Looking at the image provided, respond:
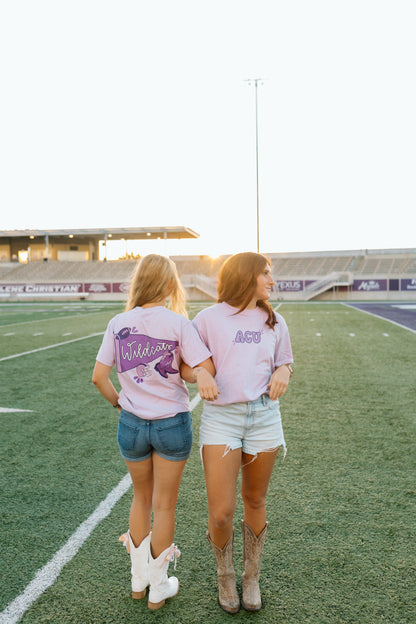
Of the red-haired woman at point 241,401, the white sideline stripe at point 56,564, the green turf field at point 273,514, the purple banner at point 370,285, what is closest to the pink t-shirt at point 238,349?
the red-haired woman at point 241,401

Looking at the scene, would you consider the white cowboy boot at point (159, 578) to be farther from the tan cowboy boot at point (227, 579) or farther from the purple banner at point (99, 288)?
the purple banner at point (99, 288)

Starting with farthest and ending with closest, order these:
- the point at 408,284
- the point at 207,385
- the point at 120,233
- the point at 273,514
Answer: the point at 120,233 < the point at 408,284 < the point at 273,514 < the point at 207,385

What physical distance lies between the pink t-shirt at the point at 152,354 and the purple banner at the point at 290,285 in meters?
46.3

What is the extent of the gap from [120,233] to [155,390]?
189 feet

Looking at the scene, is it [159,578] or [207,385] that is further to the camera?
[159,578]

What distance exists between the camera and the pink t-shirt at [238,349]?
2393 millimetres

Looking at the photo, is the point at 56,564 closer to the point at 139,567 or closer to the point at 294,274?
the point at 139,567

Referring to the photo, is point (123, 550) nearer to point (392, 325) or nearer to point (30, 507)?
point (30, 507)

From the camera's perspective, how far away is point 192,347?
7.77 ft

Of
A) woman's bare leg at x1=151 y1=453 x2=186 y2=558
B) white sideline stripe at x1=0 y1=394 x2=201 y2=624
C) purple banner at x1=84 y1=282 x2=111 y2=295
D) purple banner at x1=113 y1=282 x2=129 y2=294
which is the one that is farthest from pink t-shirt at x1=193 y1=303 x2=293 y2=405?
purple banner at x1=84 y1=282 x2=111 y2=295

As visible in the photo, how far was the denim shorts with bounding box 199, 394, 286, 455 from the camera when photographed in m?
2.38

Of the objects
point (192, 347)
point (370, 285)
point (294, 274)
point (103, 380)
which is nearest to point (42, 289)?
point (294, 274)

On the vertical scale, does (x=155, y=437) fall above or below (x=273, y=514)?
above

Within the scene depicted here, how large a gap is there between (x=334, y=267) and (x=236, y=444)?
55.2 metres
